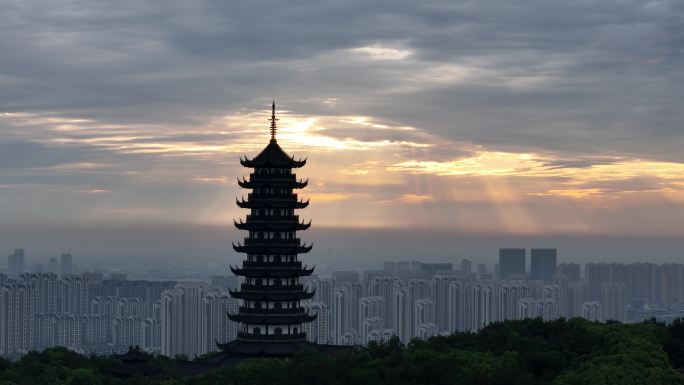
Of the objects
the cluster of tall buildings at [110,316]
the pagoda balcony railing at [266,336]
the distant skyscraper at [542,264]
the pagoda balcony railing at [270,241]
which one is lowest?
the cluster of tall buildings at [110,316]

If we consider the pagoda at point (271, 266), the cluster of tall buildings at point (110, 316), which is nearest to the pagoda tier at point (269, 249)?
the pagoda at point (271, 266)

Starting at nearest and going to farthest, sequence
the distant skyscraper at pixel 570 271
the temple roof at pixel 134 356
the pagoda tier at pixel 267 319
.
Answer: the temple roof at pixel 134 356 < the pagoda tier at pixel 267 319 < the distant skyscraper at pixel 570 271

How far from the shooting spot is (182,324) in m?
106

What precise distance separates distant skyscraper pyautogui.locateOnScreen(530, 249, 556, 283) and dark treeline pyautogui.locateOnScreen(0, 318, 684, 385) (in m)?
155

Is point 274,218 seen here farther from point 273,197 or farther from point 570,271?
point 570,271

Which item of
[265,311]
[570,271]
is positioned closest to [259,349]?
[265,311]

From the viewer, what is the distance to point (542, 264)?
190 meters

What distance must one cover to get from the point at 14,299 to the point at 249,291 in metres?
79.2

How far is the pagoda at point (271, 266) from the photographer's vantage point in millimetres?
45125

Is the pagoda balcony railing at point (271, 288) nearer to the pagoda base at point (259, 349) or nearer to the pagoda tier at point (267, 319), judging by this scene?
the pagoda tier at point (267, 319)

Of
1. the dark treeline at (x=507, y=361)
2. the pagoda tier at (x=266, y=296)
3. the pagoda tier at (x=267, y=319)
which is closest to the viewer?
the dark treeline at (x=507, y=361)

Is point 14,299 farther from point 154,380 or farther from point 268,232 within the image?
point 154,380

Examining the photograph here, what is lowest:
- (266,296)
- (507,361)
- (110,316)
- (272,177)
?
(110,316)

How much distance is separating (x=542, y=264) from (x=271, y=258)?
149 meters
